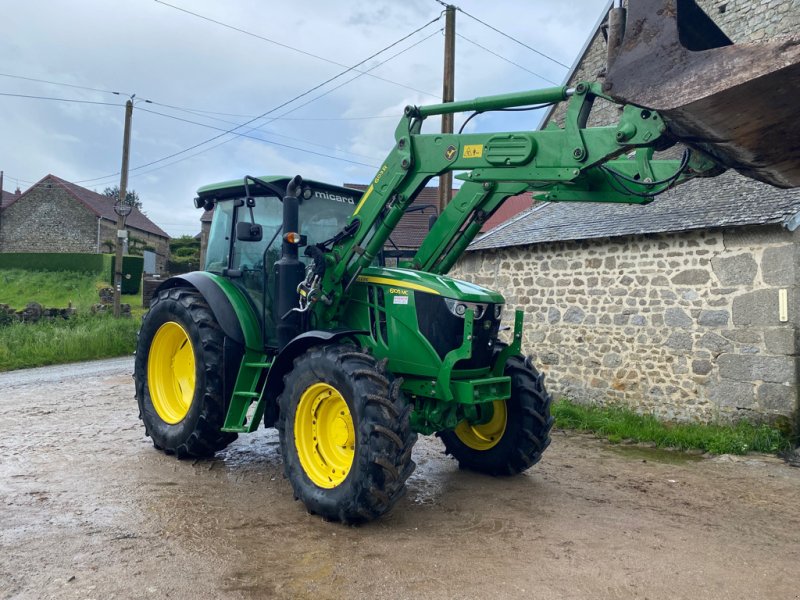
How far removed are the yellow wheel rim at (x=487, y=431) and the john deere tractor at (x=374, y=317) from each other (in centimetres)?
1

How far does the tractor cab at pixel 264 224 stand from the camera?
6.08 metres

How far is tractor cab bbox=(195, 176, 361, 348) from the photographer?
20.0 feet

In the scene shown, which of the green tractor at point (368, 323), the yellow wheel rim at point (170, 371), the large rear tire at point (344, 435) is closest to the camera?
the large rear tire at point (344, 435)

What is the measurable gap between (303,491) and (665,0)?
12.6 feet

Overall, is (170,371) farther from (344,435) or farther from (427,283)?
(427,283)

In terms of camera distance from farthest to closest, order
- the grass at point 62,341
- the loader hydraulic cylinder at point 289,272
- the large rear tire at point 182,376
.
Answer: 1. the grass at point 62,341
2. the large rear tire at point 182,376
3. the loader hydraulic cylinder at point 289,272

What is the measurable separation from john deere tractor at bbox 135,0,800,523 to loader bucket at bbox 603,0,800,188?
0.26 feet

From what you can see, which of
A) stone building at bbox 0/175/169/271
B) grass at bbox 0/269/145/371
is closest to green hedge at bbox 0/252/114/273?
grass at bbox 0/269/145/371

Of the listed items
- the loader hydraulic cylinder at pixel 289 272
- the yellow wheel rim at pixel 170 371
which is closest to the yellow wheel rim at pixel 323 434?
the loader hydraulic cylinder at pixel 289 272

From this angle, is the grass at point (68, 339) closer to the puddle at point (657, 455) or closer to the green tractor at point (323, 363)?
the green tractor at point (323, 363)

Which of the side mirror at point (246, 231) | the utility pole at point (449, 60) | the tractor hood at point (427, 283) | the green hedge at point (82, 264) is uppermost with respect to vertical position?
the utility pole at point (449, 60)

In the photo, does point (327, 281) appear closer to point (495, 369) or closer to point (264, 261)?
point (264, 261)

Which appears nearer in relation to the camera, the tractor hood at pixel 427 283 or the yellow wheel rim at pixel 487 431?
the tractor hood at pixel 427 283

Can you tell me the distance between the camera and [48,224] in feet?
134
